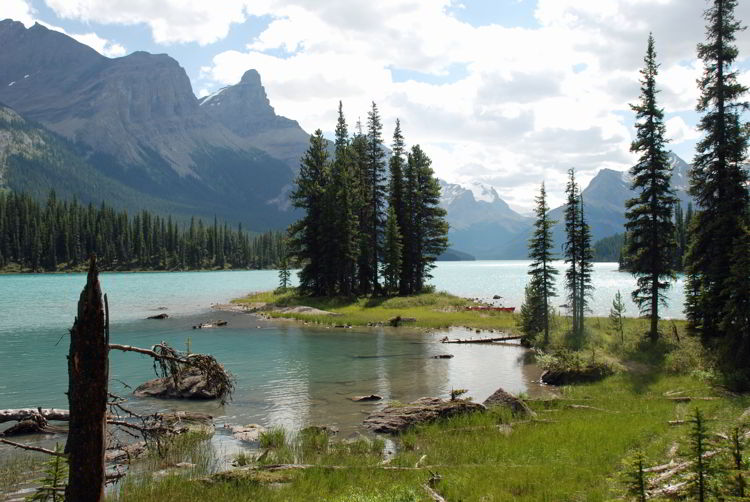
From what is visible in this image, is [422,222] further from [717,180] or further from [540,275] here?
[717,180]

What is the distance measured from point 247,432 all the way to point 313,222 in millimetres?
49528

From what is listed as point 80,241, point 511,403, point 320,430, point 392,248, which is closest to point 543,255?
point 511,403

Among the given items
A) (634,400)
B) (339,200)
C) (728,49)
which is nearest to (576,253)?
(728,49)

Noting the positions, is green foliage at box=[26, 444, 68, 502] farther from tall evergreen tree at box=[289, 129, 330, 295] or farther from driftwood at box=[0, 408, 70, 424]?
tall evergreen tree at box=[289, 129, 330, 295]

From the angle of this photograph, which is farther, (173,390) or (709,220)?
(709,220)

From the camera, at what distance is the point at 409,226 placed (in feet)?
228

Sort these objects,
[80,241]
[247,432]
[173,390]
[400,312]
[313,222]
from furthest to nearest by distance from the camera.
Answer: [80,241]
[313,222]
[400,312]
[173,390]
[247,432]

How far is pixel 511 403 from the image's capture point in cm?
1941

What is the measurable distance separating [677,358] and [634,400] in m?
8.27

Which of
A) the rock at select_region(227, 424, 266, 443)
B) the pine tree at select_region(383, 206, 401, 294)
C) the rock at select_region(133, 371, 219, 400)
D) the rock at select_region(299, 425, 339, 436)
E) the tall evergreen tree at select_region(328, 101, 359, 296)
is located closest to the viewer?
the rock at select_region(227, 424, 266, 443)

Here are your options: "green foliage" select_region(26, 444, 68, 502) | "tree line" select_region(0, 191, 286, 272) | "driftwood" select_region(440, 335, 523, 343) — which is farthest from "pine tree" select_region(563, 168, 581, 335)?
"tree line" select_region(0, 191, 286, 272)

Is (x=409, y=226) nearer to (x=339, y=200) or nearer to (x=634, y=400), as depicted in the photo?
(x=339, y=200)

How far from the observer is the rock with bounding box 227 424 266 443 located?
17.2 metres

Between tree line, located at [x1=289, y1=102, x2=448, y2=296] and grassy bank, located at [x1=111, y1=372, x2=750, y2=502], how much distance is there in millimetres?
45694
